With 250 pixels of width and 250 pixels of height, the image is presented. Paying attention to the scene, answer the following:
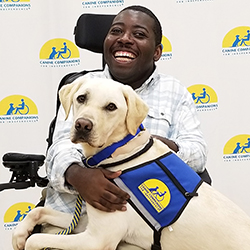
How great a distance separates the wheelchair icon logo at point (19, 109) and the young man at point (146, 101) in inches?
53.6

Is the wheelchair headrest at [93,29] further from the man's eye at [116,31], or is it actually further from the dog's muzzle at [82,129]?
the dog's muzzle at [82,129]

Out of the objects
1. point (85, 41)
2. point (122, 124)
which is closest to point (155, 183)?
point (122, 124)

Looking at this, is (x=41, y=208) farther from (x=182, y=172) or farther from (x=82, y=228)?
(x=182, y=172)

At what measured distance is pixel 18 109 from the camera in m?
3.29

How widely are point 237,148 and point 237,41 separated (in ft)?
2.65

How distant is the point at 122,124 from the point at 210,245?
1.59ft

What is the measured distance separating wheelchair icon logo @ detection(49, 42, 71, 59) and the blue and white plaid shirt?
4.28 feet

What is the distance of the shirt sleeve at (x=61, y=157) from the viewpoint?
1.69 m

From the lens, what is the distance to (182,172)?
4.99ft

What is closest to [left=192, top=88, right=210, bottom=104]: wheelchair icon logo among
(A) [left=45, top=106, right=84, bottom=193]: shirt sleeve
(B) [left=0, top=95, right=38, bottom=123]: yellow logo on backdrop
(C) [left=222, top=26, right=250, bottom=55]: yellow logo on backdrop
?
(C) [left=222, top=26, right=250, bottom=55]: yellow logo on backdrop

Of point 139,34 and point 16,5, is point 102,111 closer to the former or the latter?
point 139,34

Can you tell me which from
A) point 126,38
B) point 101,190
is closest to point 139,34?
point 126,38

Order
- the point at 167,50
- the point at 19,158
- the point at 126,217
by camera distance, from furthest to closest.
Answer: the point at 167,50 → the point at 19,158 → the point at 126,217

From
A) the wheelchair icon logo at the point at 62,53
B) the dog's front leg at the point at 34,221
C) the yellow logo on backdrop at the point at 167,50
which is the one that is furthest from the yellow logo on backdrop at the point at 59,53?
the dog's front leg at the point at 34,221
